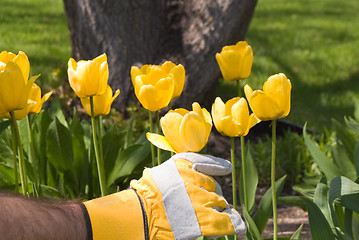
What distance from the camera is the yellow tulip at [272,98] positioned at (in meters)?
1.57

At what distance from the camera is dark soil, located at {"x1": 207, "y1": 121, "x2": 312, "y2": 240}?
3.22m

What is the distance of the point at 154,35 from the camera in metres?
4.28

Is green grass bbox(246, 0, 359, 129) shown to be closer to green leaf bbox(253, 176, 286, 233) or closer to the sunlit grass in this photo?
the sunlit grass

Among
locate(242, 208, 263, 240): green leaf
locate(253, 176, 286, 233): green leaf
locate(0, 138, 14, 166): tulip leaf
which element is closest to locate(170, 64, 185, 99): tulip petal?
locate(242, 208, 263, 240): green leaf

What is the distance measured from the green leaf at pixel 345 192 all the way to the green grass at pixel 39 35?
284cm

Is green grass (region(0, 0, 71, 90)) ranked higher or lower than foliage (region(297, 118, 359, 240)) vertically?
higher

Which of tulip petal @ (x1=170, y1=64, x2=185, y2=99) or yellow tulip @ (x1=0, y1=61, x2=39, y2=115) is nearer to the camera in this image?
yellow tulip @ (x1=0, y1=61, x2=39, y2=115)

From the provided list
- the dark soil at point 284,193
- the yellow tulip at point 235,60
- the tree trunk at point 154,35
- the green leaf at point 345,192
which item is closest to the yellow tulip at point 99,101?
the yellow tulip at point 235,60

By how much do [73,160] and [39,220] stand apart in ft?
4.64

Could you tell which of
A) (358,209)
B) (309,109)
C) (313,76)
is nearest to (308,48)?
(313,76)

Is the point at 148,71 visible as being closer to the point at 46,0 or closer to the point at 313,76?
the point at 313,76

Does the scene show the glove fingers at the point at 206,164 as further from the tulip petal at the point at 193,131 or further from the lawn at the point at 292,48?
the lawn at the point at 292,48

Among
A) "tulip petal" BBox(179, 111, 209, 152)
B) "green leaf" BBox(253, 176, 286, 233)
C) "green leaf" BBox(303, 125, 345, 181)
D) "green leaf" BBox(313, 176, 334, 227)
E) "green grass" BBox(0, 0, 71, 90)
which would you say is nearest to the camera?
"tulip petal" BBox(179, 111, 209, 152)

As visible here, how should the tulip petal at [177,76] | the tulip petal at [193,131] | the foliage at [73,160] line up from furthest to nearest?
1. the foliage at [73,160]
2. the tulip petal at [177,76]
3. the tulip petal at [193,131]
